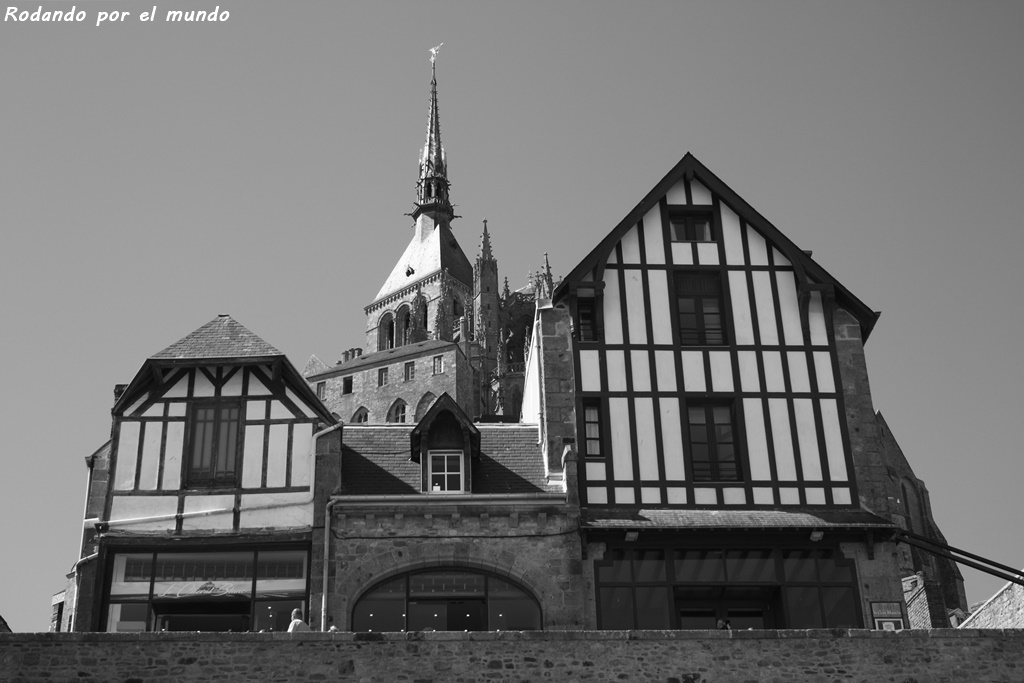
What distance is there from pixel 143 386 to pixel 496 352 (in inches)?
3016

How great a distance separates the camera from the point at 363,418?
90.6m

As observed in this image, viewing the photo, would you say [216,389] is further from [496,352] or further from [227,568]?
[496,352]

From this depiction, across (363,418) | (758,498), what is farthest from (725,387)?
(363,418)

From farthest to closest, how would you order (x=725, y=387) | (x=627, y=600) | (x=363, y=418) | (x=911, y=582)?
(x=363, y=418), (x=911, y=582), (x=725, y=387), (x=627, y=600)

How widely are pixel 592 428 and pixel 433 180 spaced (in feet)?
331

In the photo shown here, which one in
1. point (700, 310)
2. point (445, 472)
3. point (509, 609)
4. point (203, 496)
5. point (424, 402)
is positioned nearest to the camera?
point (509, 609)

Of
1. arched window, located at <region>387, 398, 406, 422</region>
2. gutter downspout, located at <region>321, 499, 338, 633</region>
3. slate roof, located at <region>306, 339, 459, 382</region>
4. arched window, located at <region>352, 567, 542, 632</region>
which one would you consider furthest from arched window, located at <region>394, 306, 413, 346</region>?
arched window, located at <region>352, 567, 542, 632</region>

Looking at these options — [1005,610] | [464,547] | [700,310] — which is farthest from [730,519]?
[1005,610]

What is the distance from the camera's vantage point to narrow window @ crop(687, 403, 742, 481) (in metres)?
24.7

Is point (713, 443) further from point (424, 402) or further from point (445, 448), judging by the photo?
point (424, 402)

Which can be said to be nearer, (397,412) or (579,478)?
(579,478)

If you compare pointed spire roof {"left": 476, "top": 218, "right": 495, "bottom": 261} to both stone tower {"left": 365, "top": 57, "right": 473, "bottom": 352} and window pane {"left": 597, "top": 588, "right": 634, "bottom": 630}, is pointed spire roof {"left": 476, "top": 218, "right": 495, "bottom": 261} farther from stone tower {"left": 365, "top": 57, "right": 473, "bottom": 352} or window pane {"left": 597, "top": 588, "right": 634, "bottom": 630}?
window pane {"left": 597, "top": 588, "right": 634, "bottom": 630}

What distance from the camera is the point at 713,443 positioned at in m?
25.0

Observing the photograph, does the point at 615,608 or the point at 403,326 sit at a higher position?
the point at 403,326
